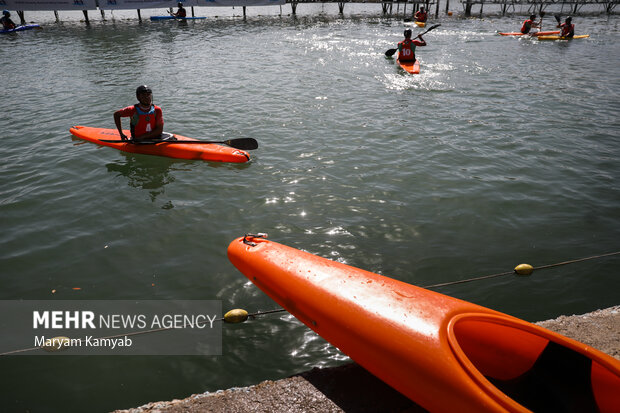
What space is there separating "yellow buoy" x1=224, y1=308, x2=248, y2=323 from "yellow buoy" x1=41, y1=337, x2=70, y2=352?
5.58 feet

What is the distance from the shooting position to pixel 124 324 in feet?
13.9

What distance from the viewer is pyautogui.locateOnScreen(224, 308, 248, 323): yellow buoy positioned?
13.5 ft

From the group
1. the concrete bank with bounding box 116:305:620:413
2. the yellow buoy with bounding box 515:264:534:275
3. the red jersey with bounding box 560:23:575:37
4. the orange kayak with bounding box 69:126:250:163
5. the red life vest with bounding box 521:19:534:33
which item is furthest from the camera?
the red life vest with bounding box 521:19:534:33

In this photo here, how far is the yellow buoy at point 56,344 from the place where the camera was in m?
3.78

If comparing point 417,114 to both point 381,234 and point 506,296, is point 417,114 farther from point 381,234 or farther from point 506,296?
point 506,296

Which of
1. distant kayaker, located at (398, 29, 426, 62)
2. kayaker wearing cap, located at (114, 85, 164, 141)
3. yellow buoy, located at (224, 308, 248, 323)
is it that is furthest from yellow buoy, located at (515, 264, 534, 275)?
distant kayaker, located at (398, 29, 426, 62)

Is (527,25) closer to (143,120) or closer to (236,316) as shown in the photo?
(143,120)

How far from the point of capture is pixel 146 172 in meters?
7.59

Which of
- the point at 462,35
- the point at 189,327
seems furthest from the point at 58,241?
the point at 462,35

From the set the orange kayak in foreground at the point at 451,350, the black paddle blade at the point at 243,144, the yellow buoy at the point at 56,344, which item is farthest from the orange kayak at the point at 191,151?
the orange kayak in foreground at the point at 451,350

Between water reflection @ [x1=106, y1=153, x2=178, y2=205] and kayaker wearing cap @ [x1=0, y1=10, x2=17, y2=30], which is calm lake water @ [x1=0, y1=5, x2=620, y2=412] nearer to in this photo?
water reflection @ [x1=106, y1=153, x2=178, y2=205]

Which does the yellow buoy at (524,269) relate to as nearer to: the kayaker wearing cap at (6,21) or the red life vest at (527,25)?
the red life vest at (527,25)

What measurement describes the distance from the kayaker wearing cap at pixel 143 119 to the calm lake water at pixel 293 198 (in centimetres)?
61

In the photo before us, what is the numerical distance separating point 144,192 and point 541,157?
853 centimetres
